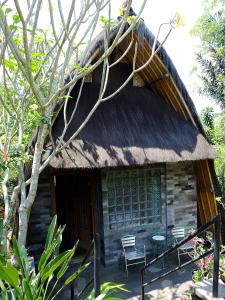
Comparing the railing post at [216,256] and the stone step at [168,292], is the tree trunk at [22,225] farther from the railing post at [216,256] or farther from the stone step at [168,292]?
the stone step at [168,292]

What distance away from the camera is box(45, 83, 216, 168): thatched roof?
6.12m

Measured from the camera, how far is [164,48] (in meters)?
7.19

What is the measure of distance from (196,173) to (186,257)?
2333 millimetres

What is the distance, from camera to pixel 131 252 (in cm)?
686

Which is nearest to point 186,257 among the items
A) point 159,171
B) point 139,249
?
point 139,249

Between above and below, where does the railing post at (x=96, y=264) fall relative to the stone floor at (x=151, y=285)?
above

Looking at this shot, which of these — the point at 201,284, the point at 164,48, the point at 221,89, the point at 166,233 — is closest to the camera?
the point at 201,284

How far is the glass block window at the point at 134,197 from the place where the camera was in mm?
7312

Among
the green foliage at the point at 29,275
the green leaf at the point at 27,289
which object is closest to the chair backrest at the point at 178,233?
the green foliage at the point at 29,275

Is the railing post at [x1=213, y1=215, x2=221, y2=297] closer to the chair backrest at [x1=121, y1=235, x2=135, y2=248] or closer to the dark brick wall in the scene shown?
the chair backrest at [x1=121, y1=235, x2=135, y2=248]

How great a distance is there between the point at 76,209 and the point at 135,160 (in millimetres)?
3345

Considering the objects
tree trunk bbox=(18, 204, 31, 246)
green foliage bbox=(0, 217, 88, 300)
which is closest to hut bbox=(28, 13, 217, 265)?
tree trunk bbox=(18, 204, 31, 246)

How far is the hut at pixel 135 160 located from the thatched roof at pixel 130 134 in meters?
0.02

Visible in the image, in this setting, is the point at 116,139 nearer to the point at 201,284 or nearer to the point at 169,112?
the point at 169,112
